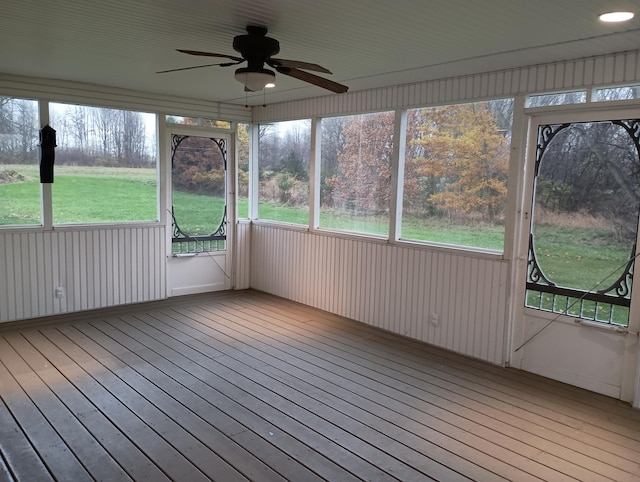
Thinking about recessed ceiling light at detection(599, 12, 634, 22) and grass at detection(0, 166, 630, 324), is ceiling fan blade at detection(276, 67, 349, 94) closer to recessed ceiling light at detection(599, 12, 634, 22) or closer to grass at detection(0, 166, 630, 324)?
recessed ceiling light at detection(599, 12, 634, 22)

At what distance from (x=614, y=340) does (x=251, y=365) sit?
295cm

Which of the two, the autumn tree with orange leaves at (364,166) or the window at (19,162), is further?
the autumn tree with orange leaves at (364,166)

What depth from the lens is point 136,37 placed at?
356 cm

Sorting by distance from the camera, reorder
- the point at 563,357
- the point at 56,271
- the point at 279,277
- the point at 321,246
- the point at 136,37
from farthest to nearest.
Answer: the point at 279,277 → the point at 321,246 → the point at 56,271 → the point at 563,357 → the point at 136,37

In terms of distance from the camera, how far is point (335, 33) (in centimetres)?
339

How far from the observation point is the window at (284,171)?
6.56 metres

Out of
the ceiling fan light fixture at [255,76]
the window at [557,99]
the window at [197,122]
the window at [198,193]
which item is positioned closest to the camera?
the ceiling fan light fixture at [255,76]

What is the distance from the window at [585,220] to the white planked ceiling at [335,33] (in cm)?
66

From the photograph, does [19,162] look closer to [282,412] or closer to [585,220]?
[282,412]

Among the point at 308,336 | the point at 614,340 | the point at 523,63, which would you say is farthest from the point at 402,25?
the point at 308,336

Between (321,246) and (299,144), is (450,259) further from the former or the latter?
(299,144)

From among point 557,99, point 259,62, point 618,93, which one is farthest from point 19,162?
point 618,93

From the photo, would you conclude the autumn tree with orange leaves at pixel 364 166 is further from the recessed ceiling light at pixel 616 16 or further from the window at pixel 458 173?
the recessed ceiling light at pixel 616 16

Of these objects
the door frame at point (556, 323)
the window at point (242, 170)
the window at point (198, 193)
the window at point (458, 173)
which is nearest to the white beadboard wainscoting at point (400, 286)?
the door frame at point (556, 323)
